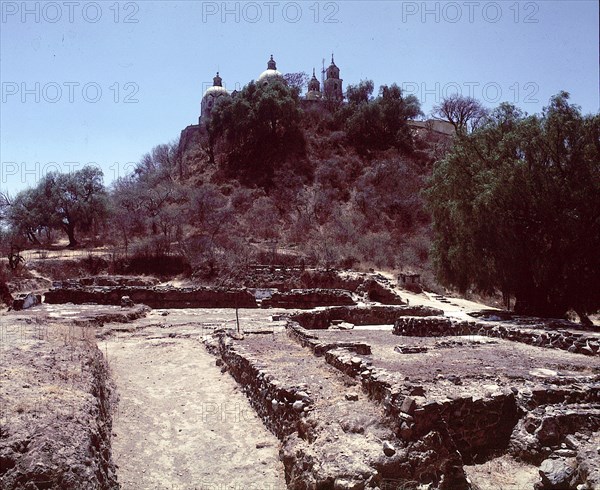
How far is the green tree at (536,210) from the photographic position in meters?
17.1

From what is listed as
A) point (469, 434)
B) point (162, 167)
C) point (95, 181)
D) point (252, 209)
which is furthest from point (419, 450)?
point (162, 167)

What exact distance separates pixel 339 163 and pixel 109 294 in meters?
31.9

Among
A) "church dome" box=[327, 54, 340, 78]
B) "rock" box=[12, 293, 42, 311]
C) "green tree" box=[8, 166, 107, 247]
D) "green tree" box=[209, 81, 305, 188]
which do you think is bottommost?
"rock" box=[12, 293, 42, 311]

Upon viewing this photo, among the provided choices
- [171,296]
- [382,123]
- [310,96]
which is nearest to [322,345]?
[171,296]

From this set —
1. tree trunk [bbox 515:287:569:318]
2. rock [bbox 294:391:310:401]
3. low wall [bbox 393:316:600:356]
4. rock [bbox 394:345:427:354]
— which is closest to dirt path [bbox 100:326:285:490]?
rock [bbox 294:391:310:401]

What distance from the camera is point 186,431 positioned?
26.7 ft

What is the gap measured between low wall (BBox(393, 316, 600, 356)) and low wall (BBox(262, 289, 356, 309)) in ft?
26.4

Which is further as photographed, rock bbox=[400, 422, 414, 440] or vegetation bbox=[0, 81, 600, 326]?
vegetation bbox=[0, 81, 600, 326]

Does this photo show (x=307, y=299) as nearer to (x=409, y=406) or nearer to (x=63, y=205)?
(x=409, y=406)

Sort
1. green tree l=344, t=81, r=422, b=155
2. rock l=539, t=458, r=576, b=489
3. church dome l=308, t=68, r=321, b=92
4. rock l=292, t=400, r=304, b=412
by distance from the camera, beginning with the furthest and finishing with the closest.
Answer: church dome l=308, t=68, r=321, b=92, green tree l=344, t=81, r=422, b=155, rock l=292, t=400, r=304, b=412, rock l=539, t=458, r=576, b=489

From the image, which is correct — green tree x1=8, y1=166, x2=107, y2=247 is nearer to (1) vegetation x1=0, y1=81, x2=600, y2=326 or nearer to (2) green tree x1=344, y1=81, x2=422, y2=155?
(1) vegetation x1=0, y1=81, x2=600, y2=326

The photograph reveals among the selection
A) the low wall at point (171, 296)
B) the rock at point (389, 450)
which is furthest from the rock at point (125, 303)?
the rock at point (389, 450)

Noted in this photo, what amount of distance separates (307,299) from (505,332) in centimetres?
1149

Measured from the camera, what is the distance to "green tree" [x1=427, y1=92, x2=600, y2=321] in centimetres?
1706
